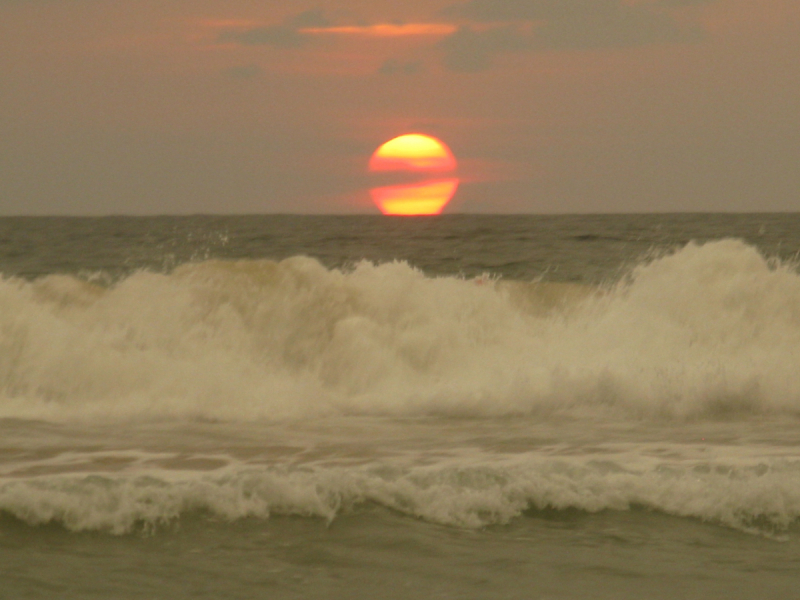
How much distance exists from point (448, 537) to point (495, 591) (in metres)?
0.75

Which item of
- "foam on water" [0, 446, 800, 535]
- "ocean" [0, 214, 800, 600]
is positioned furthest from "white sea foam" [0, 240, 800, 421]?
"foam on water" [0, 446, 800, 535]

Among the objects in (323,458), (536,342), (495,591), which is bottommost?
(495,591)

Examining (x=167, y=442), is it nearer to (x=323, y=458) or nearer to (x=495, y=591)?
(x=323, y=458)

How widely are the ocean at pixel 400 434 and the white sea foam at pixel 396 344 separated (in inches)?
1.4

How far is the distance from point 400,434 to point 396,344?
3.10 meters

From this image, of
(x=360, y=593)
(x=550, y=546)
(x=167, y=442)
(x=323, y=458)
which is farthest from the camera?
(x=167, y=442)

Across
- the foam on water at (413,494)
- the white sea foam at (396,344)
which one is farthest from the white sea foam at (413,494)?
the white sea foam at (396,344)

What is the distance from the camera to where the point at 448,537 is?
5566 mm

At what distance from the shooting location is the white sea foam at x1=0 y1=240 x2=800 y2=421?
9281 mm

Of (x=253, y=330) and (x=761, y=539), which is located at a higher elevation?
(x=253, y=330)

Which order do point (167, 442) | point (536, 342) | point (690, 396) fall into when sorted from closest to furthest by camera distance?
point (167, 442), point (690, 396), point (536, 342)

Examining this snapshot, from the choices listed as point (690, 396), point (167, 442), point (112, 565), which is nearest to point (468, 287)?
point (690, 396)

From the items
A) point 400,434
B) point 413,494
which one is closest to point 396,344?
point 400,434

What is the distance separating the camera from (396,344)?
437 inches
